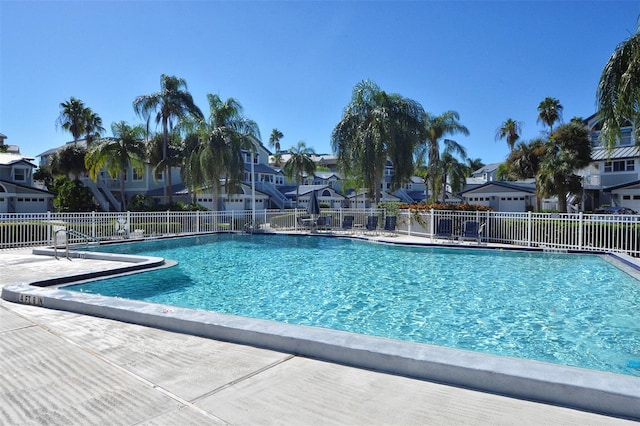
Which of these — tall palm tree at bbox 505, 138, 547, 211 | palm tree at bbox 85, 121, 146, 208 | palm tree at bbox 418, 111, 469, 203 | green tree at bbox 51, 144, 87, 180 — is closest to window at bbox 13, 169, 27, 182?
green tree at bbox 51, 144, 87, 180

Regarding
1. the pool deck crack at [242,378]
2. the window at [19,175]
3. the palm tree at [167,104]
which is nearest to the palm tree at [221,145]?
the palm tree at [167,104]

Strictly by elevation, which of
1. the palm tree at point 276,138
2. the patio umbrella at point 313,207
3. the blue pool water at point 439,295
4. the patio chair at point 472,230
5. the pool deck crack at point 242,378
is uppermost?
the palm tree at point 276,138

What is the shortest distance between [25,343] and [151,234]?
1546 centimetres

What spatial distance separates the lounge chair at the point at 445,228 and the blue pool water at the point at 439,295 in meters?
2.57

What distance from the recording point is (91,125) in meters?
41.5

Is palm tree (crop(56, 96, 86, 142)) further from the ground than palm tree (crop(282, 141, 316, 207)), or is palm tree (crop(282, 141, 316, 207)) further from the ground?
palm tree (crop(56, 96, 86, 142))

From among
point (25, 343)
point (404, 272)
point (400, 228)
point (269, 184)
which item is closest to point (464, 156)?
point (400, 228)

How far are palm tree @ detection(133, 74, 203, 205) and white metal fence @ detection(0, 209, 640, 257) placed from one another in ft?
36.9

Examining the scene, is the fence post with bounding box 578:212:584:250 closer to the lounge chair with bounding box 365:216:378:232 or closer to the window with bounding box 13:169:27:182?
the lounge chair with bounding box 365:216:378:232

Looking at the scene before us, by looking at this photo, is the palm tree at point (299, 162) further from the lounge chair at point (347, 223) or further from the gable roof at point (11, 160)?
the gable roof at point (11, 160)

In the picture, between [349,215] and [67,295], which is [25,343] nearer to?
[67,295]

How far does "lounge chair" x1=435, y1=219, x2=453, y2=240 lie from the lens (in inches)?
685

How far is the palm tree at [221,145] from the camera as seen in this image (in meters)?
24.3

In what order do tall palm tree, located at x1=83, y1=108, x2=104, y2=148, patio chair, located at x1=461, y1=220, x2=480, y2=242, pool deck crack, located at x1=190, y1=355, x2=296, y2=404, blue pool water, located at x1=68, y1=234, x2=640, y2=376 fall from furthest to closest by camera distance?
tall palm tree, located at x1=83, y1=108, x2=104, y2=148
patio chair, located at x1=461, y1=220, x2=480, y2=242
blue pool water, located at x1=68, y1=234, x2=640, y2=376
pool deck crack, located at x1=190, y1=355, x2=296, y2=404
